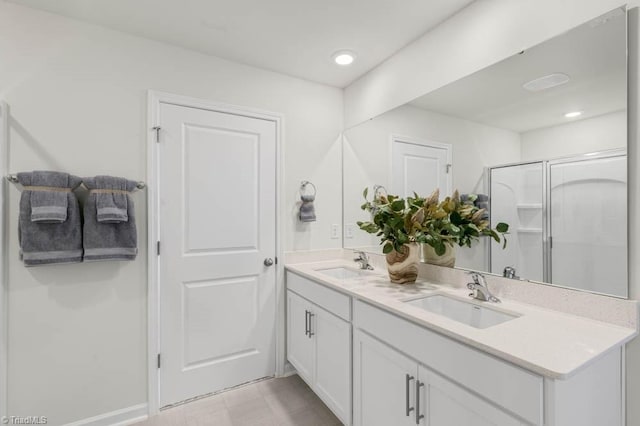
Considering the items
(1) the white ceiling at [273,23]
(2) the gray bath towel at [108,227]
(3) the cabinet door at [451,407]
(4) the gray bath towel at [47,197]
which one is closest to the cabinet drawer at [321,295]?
(3) the cabinet door at [451,407]

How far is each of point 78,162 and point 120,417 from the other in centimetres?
157

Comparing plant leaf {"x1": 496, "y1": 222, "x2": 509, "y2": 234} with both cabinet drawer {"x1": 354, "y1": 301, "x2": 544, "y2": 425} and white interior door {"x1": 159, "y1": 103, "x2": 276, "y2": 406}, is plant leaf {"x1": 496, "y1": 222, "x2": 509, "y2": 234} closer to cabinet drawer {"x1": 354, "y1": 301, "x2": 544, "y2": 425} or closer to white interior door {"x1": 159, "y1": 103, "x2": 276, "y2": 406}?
cabinet drawer {"x1": 354, "y1": 301, "x2": 544, "y2": 425}

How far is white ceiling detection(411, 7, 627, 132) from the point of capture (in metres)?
1.19

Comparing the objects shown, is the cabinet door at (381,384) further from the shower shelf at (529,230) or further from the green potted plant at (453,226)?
the shower shelf at (529,230)

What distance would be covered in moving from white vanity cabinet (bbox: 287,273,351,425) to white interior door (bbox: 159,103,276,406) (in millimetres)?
221

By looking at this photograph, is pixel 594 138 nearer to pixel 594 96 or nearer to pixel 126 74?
pixel 594 96

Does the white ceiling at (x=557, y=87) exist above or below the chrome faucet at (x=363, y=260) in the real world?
above

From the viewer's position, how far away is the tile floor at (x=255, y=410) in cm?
189

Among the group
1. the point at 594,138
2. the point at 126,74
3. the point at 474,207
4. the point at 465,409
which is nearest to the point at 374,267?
the point at 474,207

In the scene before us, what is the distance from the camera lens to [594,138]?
1.25 metres

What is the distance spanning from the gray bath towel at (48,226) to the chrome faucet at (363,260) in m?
→ 1.80

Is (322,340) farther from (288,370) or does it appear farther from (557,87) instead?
(557,87)

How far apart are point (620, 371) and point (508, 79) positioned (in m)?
1.32

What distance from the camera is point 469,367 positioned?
1.05 metres
